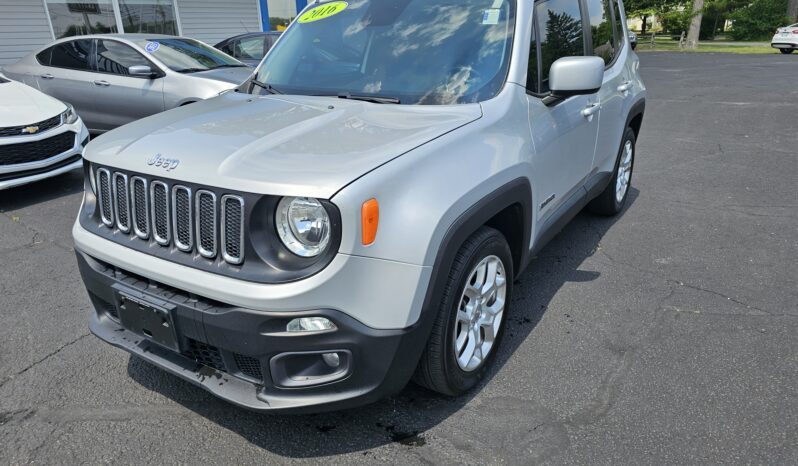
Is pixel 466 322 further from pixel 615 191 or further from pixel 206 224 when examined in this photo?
pixel 615 191

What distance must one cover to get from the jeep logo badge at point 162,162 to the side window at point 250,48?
9211mm

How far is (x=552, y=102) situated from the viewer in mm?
3113

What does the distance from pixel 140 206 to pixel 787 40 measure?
112ft

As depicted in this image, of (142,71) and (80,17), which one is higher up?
(80,17)

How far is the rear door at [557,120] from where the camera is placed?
2982 mm

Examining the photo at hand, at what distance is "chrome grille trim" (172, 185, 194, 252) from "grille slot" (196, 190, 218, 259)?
4cm

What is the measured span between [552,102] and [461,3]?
72 centimetres

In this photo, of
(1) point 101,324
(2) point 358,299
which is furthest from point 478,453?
→ (1) point 101,324

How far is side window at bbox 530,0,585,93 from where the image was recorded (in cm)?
313

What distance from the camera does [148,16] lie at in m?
13.6

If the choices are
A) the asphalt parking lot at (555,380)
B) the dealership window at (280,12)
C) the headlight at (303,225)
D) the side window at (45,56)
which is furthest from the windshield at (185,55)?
the dealership window at (280,12)

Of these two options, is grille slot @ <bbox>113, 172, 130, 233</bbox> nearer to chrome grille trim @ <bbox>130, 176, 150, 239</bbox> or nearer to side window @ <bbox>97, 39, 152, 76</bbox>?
chrome grille trim @ <bbox>130, 176, 150, 239</bbox>

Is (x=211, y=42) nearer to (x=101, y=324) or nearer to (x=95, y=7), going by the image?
(x=95, y=7)

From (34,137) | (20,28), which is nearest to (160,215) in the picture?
(34,137)
